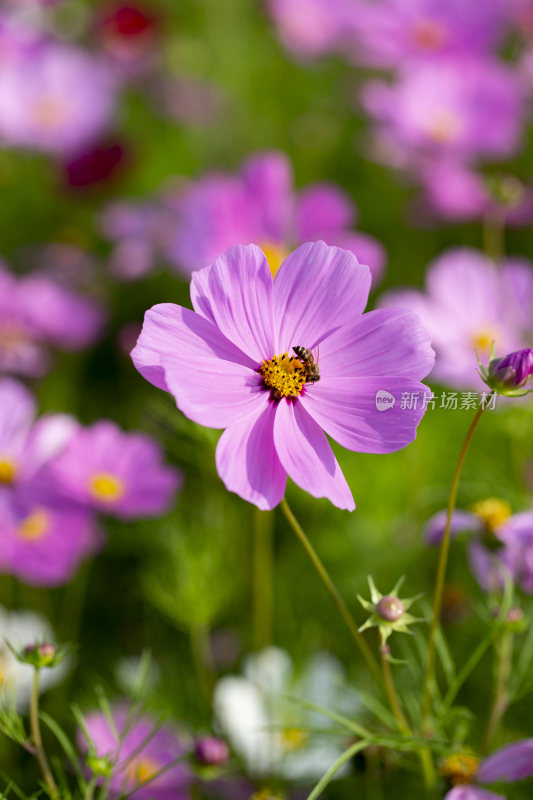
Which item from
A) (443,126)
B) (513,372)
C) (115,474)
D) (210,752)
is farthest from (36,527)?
(443,126)

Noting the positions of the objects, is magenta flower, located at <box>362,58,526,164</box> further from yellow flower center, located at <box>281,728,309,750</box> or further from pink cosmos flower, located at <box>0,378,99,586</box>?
yellow flower center, located at <box>281,728,309,750</box>

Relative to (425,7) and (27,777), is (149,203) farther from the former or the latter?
(27,777)

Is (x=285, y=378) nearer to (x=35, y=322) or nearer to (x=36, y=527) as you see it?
(x=36, y=527)

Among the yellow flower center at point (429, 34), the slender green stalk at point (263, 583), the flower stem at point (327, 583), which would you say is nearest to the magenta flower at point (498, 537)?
the flower stem at point (327, 583)

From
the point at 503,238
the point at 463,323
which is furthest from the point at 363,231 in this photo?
the point at 463,323

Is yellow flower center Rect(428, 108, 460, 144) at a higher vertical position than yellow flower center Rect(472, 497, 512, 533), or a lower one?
higher

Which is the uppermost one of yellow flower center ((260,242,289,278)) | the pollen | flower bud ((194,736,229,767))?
yellow flower center ((260,242,289,278))

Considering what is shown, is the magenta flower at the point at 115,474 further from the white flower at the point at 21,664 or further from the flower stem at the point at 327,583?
the flower stem at the point at 327,583

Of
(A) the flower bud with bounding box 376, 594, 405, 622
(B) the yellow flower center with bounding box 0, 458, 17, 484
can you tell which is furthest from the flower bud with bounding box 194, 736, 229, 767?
(B) the yellow flower center with bounding box 0, 458, 17, 484
